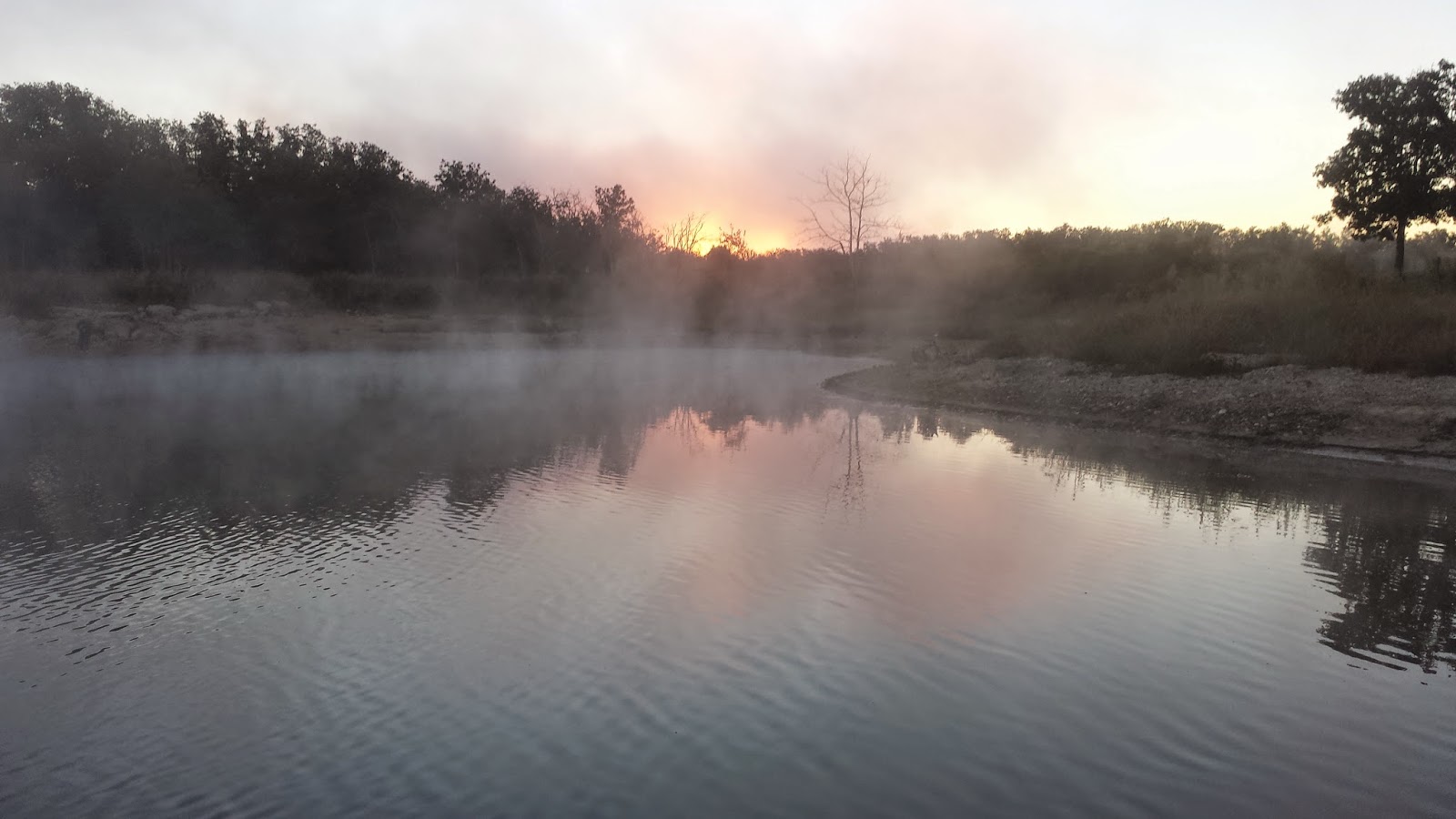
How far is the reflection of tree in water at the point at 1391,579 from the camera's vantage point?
626 centimetres

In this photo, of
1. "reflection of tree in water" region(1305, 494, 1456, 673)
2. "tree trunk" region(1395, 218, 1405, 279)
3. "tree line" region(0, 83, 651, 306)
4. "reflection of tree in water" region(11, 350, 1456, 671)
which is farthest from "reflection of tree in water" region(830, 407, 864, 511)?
"tree line" region(0, 83, 651, 306)

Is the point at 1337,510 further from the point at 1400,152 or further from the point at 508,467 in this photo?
the point at 1400,152

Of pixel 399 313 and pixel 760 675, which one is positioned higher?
pixel 399 313

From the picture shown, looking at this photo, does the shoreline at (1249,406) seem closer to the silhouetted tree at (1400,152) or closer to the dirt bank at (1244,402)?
the dirt bank at (1244,402)

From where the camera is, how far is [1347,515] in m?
9.95

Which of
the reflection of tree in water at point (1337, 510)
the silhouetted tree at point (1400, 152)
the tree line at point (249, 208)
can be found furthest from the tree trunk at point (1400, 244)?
the tree line at point (249, 208)

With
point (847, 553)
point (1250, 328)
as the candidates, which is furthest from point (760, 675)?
point (1250, 328)

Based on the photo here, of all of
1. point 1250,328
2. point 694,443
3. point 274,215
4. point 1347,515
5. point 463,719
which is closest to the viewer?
point 463,719

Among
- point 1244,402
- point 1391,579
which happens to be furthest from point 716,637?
point 1244,402

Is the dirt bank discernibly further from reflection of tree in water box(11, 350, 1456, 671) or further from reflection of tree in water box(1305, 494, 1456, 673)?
reflection of tree in water box(1305, 494, 1456, 673)

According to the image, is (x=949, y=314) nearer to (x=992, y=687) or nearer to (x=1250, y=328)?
(x=1250, y=328)

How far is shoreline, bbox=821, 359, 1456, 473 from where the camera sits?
13.2 m

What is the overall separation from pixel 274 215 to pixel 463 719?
165ft

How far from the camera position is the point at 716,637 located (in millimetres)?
6148
